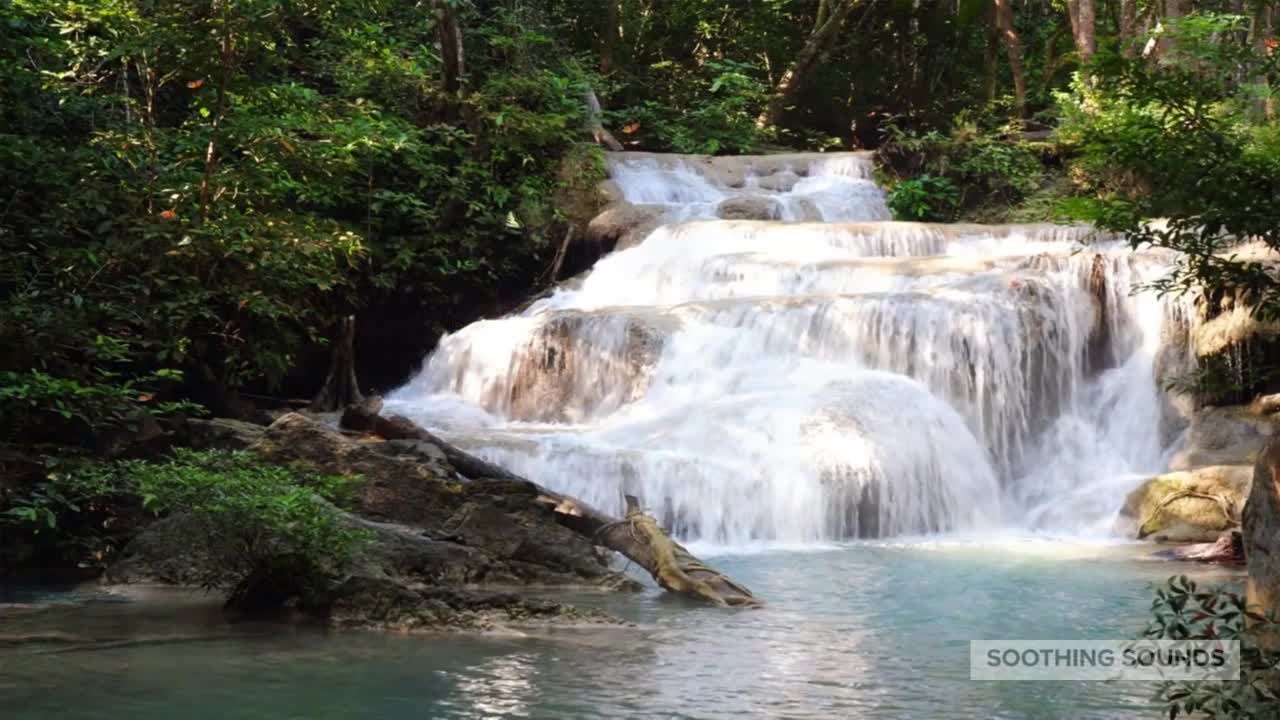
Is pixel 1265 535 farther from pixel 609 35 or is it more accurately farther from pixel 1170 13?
pixel 609 35

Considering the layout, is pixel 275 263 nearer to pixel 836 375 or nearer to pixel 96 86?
pixel 96 86

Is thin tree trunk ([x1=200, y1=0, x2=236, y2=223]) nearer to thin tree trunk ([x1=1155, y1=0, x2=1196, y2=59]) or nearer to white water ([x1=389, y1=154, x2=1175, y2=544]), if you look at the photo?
white water ([x1=389, y1=154, x2=1175, y2=544])

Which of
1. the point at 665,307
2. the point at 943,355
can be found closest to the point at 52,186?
the point at 665,307

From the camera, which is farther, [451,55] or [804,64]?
[804,64]

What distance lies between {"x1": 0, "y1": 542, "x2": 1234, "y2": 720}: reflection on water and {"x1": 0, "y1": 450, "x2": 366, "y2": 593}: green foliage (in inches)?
13.4

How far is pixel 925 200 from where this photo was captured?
2230 centimetres

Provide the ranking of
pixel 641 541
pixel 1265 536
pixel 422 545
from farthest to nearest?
pixel 641 541, pixel 422 545, pixel 1265 536

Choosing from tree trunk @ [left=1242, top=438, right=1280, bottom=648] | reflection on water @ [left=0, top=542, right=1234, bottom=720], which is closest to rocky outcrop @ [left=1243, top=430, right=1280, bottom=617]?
tree trunk @ [left=1242, top=438, right=1280, bottom=648]

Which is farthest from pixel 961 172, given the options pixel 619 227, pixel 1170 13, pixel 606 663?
pixel 606 663

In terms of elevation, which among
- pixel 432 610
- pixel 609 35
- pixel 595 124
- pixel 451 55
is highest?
pixel 609 35

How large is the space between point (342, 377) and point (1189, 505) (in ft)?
29.2

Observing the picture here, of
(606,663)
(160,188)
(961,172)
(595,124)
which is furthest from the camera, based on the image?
(961,172)

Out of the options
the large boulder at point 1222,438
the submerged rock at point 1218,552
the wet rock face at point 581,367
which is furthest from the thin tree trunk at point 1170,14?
the submerged rock at point 1218,552

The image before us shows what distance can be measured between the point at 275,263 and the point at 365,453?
5.92ft
